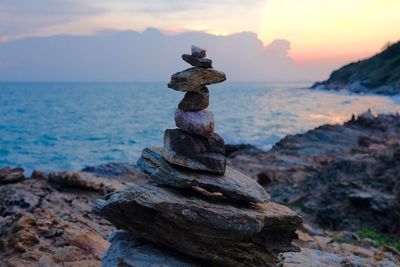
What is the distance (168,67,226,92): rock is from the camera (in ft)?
27.3

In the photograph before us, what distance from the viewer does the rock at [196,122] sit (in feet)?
27.6

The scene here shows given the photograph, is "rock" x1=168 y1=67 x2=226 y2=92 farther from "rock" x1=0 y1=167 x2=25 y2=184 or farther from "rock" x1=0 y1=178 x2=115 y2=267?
"rock" x1=0 y1=167 x2=25 y2=184

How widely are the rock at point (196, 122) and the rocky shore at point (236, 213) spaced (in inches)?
41.2

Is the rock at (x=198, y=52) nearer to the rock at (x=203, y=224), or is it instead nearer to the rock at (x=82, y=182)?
the rock at (x=203, y=224)

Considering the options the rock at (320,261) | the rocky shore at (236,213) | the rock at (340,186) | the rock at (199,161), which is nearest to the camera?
the rock at (199,161)

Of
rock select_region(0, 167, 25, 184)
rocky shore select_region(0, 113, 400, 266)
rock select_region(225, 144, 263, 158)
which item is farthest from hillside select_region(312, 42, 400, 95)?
rock select_region(0, 167, 25, 184)

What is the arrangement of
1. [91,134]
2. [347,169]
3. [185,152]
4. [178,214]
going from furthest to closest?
[91,134], [347,169], [185,152], [178,214]

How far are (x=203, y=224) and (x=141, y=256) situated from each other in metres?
1.51

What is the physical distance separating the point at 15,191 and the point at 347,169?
15576mm

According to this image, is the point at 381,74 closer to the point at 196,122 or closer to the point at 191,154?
the point at 196,122

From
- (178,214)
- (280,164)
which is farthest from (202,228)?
(280,164)

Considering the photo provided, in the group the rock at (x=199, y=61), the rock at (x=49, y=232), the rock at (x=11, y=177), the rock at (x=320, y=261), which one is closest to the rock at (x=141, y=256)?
the rock at (x=49, y=232)

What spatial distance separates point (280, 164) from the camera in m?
31.0

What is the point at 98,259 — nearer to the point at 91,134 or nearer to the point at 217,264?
the point at 217,264
